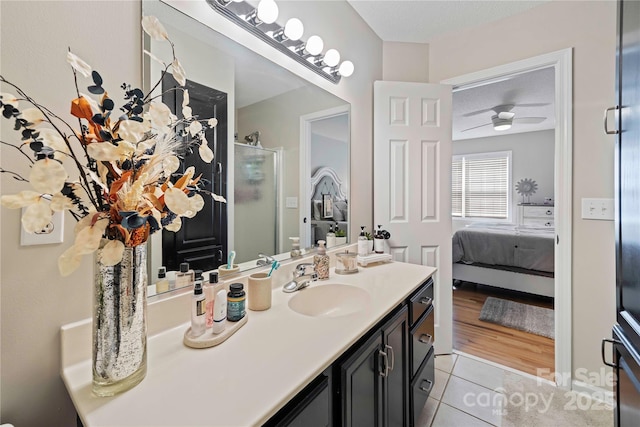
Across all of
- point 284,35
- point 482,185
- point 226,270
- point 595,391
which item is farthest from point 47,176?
point 482,185

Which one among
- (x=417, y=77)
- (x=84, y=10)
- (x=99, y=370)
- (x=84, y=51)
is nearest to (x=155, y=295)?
(x=99, y=370)

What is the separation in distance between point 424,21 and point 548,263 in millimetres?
2877

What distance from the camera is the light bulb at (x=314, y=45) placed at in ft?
4.79

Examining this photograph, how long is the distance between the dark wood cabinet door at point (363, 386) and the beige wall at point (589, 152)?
1.63 metres

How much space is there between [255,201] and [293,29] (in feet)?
2.83


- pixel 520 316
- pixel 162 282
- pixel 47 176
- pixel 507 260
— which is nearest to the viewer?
pixel 47 176

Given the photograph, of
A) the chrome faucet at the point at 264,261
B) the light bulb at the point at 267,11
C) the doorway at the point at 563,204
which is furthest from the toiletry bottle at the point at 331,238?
the doorway at the point at 563,204

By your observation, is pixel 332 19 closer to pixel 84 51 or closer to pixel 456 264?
pixel 84 51

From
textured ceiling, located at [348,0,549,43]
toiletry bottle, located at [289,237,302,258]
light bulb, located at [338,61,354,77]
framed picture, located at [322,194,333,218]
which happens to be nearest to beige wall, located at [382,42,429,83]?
textured ceiling, located at [348,0,549,43]

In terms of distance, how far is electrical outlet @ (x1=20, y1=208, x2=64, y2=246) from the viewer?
25.4 inches

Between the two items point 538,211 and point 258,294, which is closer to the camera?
point 258,294

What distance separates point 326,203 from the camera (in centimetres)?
174

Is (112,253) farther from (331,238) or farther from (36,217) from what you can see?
(331,238)

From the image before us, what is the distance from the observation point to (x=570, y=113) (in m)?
1.74
